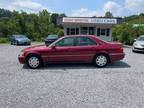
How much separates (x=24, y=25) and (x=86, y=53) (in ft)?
134

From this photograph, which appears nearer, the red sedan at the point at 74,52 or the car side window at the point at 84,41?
the red sedan at the point at 74,52

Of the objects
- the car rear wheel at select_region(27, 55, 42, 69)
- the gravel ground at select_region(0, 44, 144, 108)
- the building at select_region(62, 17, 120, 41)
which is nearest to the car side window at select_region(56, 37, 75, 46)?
the car rear wheel at select_region(27, 55, 42, 69)

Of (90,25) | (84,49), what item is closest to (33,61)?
(84,49)

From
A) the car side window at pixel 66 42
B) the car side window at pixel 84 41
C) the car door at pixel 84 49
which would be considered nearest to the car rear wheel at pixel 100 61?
the car door at pixel 84 49

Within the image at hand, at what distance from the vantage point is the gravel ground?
213 inches

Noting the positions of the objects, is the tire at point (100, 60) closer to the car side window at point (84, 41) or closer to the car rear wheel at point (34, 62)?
the car side window at point (84, 41)

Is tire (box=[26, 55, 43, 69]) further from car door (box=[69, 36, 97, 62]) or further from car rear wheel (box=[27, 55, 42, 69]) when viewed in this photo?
car door (box=[69, 36, 97, 62])

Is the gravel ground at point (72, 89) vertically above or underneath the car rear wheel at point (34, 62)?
underneath

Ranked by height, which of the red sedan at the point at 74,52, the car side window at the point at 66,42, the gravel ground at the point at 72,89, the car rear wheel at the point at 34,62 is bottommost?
the gravel ground at the point at 72,89

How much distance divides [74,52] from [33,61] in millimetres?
1941

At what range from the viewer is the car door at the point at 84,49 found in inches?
407

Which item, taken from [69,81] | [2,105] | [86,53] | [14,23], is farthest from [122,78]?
[14,23]

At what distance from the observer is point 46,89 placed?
21.8ft

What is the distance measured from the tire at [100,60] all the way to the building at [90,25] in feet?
76.2
